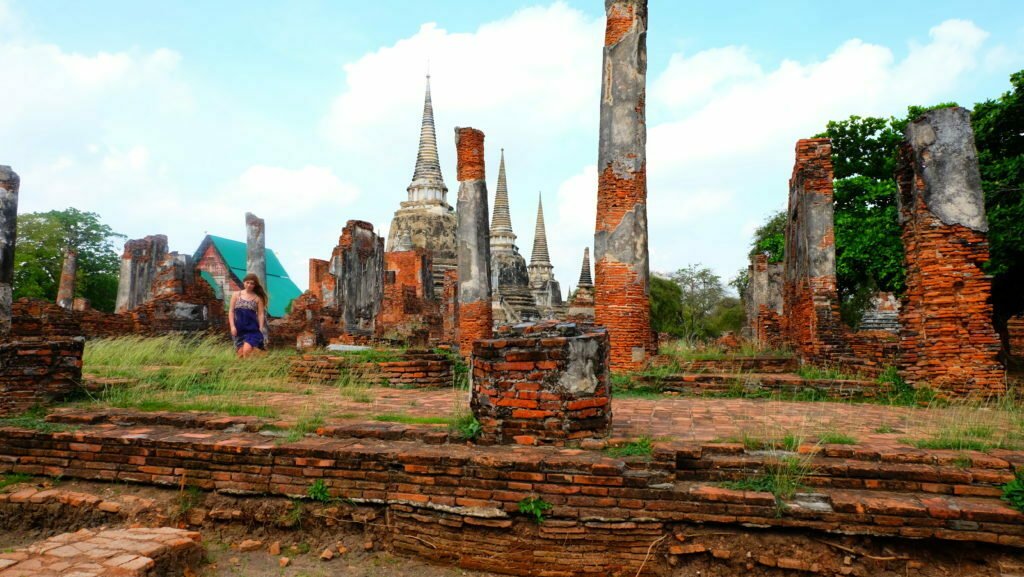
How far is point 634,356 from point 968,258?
4083 millimetres

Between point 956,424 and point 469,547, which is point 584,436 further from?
point 956,424

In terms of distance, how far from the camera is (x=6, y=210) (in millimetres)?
8367

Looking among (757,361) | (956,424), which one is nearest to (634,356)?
(757,361)

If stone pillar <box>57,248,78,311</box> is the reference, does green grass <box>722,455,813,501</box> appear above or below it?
below

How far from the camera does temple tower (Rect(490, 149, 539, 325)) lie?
2994cm

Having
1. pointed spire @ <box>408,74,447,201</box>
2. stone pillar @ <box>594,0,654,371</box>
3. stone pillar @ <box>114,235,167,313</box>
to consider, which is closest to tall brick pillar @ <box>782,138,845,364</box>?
stone pillar @ <box>594,0,654,371</box>

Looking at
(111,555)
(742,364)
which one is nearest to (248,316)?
(111,555)

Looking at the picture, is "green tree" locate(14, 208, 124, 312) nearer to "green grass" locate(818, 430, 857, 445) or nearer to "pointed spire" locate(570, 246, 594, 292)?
"pointed spire" locate(570, 246, 594, 292)

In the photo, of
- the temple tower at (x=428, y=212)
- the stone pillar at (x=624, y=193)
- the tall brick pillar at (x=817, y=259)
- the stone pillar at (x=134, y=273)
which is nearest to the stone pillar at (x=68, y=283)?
the stone pillar at (x=134, y=273)

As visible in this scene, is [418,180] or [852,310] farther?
[418,180]

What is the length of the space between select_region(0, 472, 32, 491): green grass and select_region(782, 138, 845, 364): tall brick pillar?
9.09 metres

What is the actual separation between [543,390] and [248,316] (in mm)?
5849

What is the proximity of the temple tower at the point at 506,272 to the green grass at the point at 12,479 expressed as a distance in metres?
23.4

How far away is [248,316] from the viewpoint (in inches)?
328
